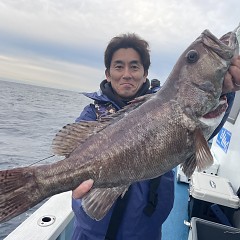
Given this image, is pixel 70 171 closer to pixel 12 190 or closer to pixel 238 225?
pixel 12 190

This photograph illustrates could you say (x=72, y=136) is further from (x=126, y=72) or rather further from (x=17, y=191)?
(x=126, y=72)

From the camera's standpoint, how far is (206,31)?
2439mm

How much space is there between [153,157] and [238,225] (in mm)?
3246

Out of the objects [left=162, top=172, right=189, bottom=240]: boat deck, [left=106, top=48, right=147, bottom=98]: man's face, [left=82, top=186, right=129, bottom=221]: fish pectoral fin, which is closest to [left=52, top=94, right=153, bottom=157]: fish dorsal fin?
[left=82, top=186, right=129, bottom=221]: fish pectoral fin

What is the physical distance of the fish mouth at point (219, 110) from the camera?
241 centimetres

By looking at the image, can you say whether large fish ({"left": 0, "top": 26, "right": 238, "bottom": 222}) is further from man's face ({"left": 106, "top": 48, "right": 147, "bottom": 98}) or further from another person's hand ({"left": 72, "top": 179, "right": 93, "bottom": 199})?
man's face ({"left": 106, "top": 48, "right": 147, "bottom": 98})

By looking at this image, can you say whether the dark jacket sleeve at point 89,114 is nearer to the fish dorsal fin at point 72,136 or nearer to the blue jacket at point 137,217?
the fish dorsal fin at point 72,136

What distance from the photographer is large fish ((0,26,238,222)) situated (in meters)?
2.28

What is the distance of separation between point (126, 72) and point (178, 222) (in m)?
3.71

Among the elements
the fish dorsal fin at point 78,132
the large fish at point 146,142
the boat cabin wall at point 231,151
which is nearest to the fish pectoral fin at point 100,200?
the large fish at point 146,142

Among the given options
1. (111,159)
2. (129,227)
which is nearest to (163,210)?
(129,227)

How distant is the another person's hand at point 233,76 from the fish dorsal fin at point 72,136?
111 cm

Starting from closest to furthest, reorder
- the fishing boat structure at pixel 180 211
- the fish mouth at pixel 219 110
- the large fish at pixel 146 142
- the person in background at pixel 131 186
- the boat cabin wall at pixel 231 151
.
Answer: the large fish at pixel 146 142
the fish mouth at pixel 219 110
the person in background at pixel 131 186
the fishing boat structure at pixel 180 211
the boat cabin wall at pixel 231 151

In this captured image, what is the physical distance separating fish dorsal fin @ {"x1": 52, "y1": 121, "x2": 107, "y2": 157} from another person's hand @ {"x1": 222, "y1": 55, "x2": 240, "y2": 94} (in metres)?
1.11
